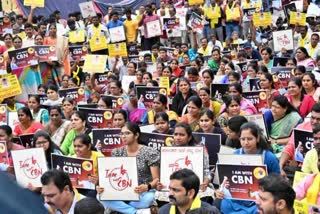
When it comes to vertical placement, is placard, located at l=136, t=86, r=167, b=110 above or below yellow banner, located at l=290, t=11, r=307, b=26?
below

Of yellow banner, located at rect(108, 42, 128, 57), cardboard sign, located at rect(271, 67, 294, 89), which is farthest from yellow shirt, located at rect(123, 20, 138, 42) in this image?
cardboard sign, located at rect(271, 67, 294, 89)

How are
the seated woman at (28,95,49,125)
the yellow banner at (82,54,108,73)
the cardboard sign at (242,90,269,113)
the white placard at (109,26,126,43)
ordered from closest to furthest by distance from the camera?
the cardboard sign at (242,90,269,113)
the seated woman at (28,95,49,125)
the yellow banner at (82,54,108,73)
the white placard at (109,26,126,43)

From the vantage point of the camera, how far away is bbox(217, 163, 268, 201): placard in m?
4.96

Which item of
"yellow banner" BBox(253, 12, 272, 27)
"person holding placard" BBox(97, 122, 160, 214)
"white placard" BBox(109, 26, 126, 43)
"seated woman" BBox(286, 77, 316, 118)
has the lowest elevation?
"person holding placard" BBox(97, 122, 160, 214)

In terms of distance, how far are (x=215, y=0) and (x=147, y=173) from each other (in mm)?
12719

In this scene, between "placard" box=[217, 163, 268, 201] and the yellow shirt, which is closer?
"placard" box=[217, 163, 268, 201]

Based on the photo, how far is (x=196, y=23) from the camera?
644 inches

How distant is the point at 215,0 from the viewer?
719 inches

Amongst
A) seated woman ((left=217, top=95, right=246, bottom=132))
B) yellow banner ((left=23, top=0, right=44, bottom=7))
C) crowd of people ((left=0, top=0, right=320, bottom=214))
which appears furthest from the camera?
yellow banner ((left=23, top=0, right=44, bottom=7))

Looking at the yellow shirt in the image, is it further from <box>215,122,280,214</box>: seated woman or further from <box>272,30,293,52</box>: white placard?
<box>215,122,280,214</box>: seated woman

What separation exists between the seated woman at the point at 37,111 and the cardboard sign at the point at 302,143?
3845mm

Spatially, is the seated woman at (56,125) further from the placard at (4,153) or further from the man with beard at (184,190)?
the man with beard at (184,190)

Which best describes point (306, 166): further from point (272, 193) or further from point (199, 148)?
point (272, 193)

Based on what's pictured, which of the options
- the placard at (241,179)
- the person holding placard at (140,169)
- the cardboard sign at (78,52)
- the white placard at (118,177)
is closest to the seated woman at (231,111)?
the person holding placard at (140,169)
